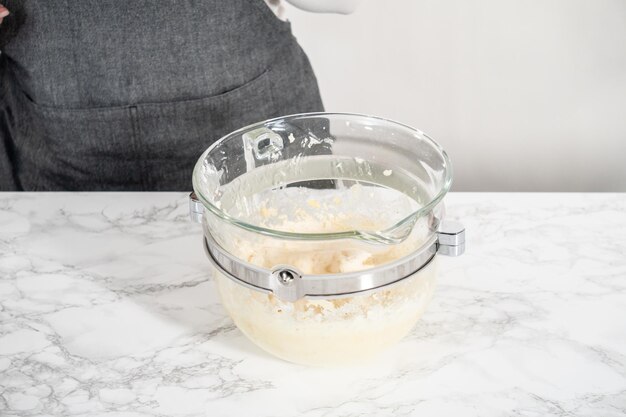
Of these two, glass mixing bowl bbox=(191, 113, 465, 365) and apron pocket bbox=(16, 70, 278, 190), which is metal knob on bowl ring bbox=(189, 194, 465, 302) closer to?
glass mixing bowl bbox=(191, 113, 465, 365)

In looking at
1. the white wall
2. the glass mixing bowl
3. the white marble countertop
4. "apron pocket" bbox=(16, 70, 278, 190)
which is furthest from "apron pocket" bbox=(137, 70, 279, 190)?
the white wall

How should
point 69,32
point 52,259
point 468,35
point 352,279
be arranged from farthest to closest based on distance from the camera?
point 468,35 → point 69,32 → point 52,259 → point 352,279

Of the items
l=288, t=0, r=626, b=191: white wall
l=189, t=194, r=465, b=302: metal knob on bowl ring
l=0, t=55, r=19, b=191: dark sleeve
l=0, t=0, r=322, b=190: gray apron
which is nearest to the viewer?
l=189, t=194, r=465, b=302: metal knob on bowl ring

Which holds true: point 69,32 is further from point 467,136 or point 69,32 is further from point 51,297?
point 467,136

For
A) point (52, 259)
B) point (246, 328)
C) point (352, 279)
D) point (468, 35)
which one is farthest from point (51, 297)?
point (468, 35)

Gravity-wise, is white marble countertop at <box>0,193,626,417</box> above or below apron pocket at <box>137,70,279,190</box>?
below

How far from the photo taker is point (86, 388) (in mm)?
755

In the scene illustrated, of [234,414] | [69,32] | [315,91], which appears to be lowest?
[234,414]

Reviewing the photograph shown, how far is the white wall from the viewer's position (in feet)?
5.37

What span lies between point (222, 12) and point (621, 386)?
2.52ft

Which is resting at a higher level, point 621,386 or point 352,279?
point 352,279

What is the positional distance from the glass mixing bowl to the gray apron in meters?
0.38

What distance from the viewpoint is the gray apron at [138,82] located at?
118 centimetres

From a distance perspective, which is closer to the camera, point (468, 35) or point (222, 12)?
point (222, 12)
